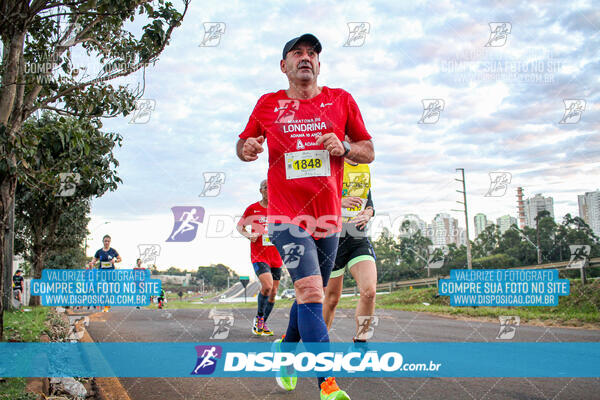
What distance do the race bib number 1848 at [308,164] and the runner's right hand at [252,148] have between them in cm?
25

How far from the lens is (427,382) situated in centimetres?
428

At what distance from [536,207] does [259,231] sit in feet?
110

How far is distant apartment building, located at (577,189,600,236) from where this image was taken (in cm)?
2461

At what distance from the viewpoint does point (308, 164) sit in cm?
336

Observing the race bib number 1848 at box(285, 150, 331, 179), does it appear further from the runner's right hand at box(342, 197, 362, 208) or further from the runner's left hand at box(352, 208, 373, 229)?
the runner's left hand at box(352, 208, 373, 229)

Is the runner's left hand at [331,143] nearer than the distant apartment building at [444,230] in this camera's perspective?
Yes

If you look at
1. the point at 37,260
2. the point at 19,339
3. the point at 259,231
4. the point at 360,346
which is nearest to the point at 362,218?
the point at 360,346

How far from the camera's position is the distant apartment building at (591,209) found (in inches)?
969

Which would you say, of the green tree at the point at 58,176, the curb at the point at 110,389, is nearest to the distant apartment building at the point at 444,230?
the green tree at the point at 58,176

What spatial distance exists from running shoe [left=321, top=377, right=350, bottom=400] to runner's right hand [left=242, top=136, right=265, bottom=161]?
5.13 ft

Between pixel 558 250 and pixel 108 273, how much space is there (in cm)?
2638

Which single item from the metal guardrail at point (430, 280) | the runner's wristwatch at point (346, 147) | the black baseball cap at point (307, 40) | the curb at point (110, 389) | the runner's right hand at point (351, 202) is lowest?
the metal guardrail at point (430, 280)

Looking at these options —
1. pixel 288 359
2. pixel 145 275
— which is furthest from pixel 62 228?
pixel 288 359

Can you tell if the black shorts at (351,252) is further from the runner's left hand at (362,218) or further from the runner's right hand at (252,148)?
the runner's right hand at (252,148)
